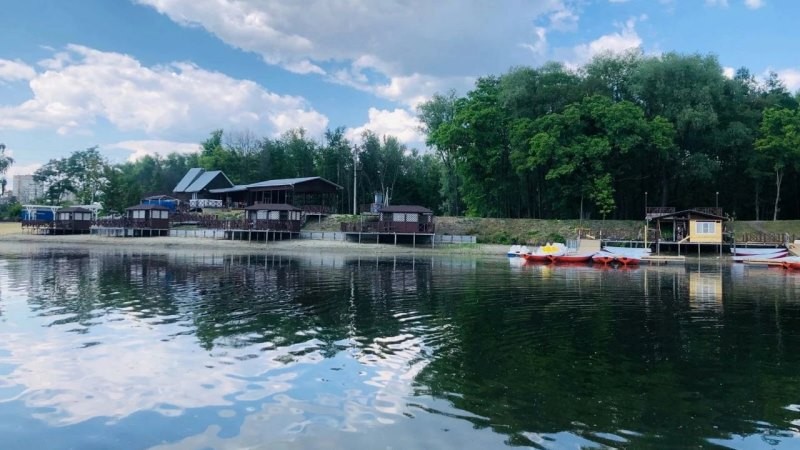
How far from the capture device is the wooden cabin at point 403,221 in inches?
2169

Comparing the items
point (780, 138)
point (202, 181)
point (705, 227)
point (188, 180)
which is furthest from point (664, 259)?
point (188, 180)

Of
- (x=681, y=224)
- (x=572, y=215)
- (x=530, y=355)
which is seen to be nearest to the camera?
(x=530, y=355)

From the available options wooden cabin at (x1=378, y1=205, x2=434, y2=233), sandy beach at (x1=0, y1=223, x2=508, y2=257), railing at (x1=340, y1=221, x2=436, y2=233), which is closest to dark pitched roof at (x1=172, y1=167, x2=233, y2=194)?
sandy beach at (x1=0, y1=223, x2=508, y2=257)

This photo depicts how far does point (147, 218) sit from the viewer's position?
62781 mm

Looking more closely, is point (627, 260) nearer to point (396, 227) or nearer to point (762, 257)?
point (762, 257)

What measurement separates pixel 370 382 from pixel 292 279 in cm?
1853

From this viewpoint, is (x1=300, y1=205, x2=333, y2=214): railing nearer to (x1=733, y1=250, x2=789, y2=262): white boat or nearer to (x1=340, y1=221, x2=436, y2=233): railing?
(x1=340, y1=221, x2=436, y2=233): railing

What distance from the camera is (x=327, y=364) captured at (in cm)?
1152

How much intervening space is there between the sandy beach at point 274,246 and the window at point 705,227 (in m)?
17.3

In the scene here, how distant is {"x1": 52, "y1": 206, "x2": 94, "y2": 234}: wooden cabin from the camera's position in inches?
2689

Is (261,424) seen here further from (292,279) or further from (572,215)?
(572,215)

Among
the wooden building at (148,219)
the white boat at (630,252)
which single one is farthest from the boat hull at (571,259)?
the wooden building at (148,219)

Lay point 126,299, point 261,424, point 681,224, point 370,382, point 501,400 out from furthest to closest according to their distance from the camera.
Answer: point 681,224 → point 126,299 → point 370,382 → point 501,400 → point 261,424


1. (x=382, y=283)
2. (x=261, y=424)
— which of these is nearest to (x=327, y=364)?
(x=261, y=424)
